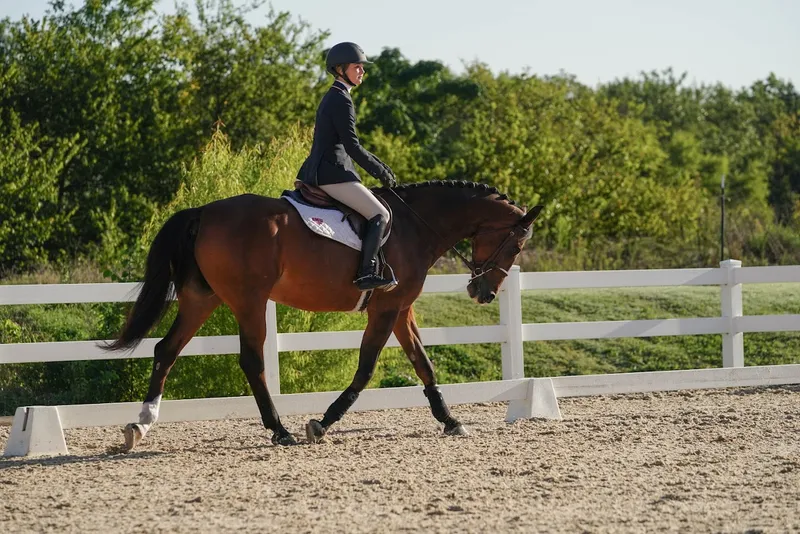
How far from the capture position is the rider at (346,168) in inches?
268

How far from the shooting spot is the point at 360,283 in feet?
22.2

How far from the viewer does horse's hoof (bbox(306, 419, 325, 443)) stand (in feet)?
22.4

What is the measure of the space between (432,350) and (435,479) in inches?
327

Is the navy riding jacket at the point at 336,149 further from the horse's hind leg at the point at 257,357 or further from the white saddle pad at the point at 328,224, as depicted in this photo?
the horse's hind leg at the point at 257,357

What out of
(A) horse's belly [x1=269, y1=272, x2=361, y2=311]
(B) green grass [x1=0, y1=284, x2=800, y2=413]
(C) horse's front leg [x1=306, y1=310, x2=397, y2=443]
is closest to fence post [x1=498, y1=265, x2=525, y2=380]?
(B) green grass [x1=0, y1=284, x2=800, y2=413]

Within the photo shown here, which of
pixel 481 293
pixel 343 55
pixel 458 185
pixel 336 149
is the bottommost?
pixel 481 293

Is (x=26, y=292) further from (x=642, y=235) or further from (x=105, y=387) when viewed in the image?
(x=642, y=235)

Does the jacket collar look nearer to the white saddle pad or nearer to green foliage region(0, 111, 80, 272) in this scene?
the white saddle pad

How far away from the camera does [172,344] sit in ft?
22.3

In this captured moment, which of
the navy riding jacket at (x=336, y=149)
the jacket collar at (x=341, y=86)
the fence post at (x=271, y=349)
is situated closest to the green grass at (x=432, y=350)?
the fence post at (x=271, y=349)

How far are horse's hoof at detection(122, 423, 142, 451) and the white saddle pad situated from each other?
1.72m

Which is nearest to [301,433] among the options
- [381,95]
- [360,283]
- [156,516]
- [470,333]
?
[360,283]

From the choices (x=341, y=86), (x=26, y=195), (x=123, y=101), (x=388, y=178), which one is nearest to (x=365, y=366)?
(x=388, y=178)

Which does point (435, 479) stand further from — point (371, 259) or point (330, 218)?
point (330, 218)
